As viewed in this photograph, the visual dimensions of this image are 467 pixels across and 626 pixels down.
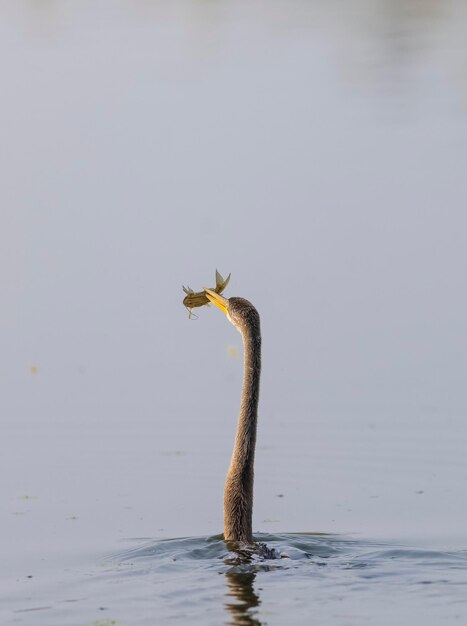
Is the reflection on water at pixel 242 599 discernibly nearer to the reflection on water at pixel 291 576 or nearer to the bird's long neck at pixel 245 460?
the reflection on water at pixel 291 576

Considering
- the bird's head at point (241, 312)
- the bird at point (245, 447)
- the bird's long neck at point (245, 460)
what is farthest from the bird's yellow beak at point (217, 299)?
the bird's long neck at point (245, 460)

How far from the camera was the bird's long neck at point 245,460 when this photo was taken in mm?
9312

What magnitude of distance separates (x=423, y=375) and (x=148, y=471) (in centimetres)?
266

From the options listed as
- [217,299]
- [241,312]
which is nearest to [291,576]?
[241,312]

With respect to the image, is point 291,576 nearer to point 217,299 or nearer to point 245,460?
point 245,460

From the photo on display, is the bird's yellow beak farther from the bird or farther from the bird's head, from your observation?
the bird

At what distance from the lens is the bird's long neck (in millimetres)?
9312

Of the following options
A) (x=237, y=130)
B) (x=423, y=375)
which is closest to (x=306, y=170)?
(x=237, y=130)

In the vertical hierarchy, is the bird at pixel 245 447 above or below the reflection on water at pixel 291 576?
above

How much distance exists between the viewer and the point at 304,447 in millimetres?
11047

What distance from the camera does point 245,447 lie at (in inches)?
374


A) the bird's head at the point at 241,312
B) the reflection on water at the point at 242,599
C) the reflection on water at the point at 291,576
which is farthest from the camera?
the bird's head at the point at 241,312

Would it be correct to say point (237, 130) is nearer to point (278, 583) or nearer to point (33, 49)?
point (33, 49)

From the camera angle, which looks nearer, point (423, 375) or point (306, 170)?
point (423, 375)
